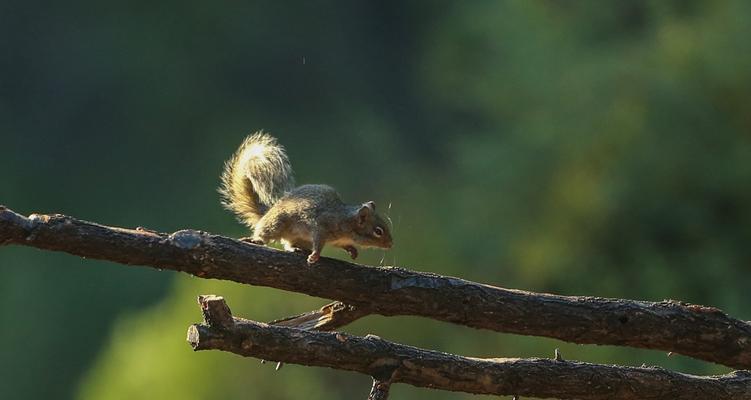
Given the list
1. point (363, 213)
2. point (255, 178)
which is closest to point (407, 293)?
point (363, 213)

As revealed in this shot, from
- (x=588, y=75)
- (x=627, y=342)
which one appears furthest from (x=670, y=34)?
(x=627, y=342)

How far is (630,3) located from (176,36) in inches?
350

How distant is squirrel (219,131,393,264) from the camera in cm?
407

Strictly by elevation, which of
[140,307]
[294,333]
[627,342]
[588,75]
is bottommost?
[294,333]

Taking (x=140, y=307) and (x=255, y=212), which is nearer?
(x=255, y=212)

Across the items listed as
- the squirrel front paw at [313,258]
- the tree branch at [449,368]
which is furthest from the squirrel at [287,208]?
the tree branch at [449,368]

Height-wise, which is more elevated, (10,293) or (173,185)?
(173,185)

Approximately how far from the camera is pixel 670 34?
15820mm

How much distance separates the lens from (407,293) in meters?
3.55

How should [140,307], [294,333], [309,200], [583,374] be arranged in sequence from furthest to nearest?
[140,307], [309,200], [583,374], [294,333]

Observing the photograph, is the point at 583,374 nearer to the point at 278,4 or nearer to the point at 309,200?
the point at 309,200

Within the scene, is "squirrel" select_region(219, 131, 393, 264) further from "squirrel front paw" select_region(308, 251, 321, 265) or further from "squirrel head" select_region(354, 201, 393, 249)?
"squirrel front paw" select_region(308, 251, 321, 265)

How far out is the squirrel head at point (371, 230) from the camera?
164 inches

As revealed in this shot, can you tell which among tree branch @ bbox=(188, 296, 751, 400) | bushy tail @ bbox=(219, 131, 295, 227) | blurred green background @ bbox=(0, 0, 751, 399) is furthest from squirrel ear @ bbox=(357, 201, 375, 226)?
blurred green background @ bbox=(0, 0, 751, 399)
